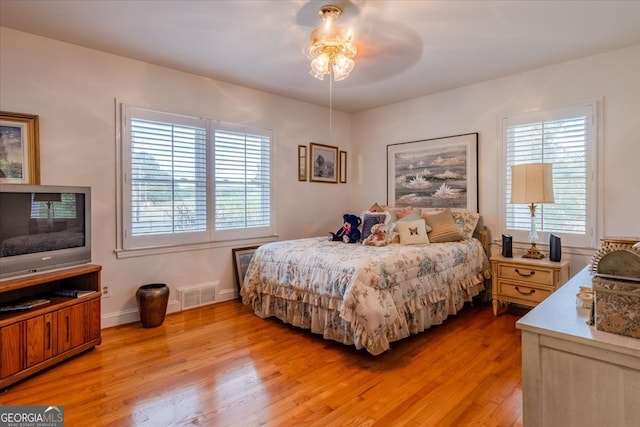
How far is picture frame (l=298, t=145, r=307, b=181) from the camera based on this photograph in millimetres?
4707

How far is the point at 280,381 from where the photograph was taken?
7.32 feet

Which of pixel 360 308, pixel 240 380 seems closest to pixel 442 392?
pixel 360 308

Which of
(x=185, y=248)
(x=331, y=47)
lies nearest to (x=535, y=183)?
(x=331, y=47)

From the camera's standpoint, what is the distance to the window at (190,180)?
3320 millimetres

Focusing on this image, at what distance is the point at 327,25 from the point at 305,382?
2483mm

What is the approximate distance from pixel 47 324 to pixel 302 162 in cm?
323

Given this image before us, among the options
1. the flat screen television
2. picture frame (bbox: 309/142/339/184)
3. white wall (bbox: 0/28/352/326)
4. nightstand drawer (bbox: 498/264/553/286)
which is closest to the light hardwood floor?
nightstand drawer (bbox: 498/264/553/286)

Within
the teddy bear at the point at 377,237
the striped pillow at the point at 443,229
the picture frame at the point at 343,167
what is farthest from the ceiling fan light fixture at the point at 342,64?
the picture frame at the point at 343,167

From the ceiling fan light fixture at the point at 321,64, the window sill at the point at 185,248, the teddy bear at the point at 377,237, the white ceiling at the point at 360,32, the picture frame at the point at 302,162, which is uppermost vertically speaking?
the white ceiling at the point at 360,32

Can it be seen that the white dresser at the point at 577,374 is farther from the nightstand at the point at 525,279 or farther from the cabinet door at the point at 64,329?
the cabinet door at the point at 64,329

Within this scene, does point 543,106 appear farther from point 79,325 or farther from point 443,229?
point 79,325

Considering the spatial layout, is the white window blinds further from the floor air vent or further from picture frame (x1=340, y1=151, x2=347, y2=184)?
picture frame (x1=340, y1=151, x2=347, y2=184)

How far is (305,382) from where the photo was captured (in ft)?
7.29

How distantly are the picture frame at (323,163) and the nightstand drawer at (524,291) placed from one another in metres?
2.64
